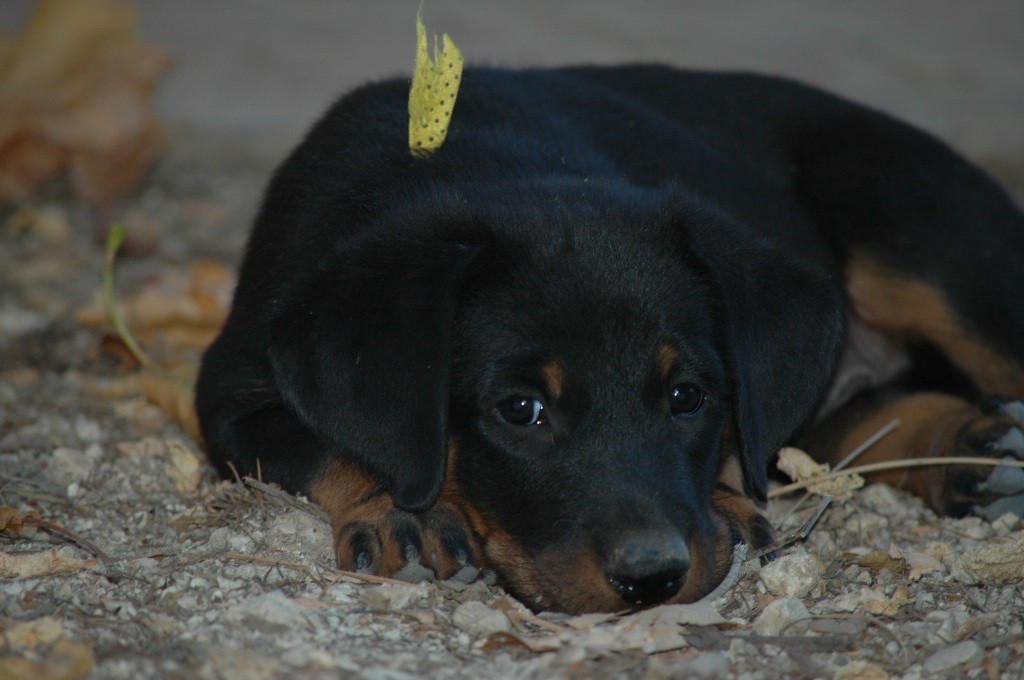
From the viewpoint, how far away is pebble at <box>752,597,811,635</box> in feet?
10.5

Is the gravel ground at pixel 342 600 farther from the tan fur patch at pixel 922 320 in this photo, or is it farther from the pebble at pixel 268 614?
the tan fur patch at pixel 922 320

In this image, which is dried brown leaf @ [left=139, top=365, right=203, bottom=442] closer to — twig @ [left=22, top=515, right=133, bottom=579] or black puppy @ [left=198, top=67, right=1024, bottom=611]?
black puppy @ [left=198, top=67, right=1024, bottom=611]

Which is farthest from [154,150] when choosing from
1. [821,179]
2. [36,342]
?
[821,179]

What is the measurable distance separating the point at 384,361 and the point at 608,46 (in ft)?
21.2

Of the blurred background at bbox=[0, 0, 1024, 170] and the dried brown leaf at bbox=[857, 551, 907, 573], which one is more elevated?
the blurred background at bbox=[0, 0, 1024, 170]

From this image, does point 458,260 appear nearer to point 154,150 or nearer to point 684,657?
point 684,657

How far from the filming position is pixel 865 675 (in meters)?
2.96

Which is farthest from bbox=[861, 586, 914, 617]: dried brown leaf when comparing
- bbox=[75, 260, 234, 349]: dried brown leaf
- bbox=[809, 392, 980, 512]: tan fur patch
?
bbox=[75, 260, 234, 349]: dried brown leaf

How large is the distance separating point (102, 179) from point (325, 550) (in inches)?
170

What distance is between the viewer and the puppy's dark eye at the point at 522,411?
3.26 meters

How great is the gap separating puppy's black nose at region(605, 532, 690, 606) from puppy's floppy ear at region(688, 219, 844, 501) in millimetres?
593

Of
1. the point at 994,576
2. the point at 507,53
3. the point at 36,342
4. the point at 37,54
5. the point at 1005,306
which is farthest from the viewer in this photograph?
the point at 507,53

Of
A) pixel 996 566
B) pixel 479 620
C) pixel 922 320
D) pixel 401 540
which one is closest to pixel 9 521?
pixel 401 540

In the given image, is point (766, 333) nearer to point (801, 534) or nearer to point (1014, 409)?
point (801, 534)
